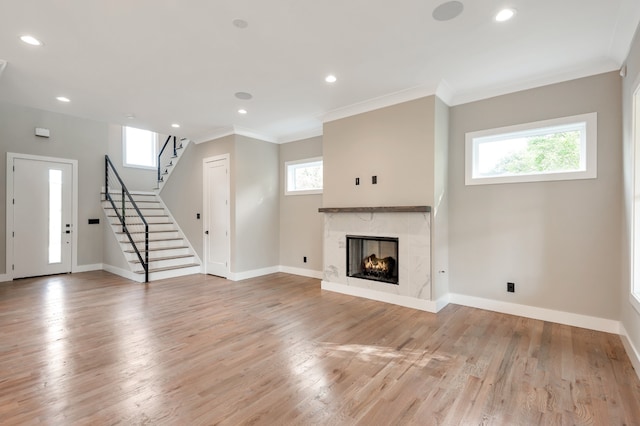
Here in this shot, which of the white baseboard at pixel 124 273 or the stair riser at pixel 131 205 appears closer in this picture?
the white baseboard at pixel 124 273

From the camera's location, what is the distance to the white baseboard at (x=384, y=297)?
156 inches

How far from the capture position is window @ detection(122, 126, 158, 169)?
822 cm

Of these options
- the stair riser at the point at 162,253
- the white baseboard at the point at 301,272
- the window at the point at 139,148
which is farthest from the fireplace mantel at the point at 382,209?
the window at the point at 139,148

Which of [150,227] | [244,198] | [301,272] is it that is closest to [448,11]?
[244,198]

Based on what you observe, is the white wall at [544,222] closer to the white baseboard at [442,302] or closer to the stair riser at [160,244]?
the white baseboard at [442,302]

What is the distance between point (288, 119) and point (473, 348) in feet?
14.4

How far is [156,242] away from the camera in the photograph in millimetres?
6742

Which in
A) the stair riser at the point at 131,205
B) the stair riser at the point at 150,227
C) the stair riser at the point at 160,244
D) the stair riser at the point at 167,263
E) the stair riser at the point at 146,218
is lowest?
the stair riser at the point at 167,263

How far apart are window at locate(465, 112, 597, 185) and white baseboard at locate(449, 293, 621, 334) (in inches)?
61.9

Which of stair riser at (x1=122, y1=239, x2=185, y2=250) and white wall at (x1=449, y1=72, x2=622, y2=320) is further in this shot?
stair riser at (x1=122, y1=239, x2=185, y2=250)

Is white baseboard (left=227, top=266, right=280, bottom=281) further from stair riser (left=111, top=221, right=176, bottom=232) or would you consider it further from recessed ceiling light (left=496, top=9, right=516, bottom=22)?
recessed ceiling light (left=496, top=9, right=516, bottom=22)

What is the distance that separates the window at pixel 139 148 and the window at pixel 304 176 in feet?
15.2

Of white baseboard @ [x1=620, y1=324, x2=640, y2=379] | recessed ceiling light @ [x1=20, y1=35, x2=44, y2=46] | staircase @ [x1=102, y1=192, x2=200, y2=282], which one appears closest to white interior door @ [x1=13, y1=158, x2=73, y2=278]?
staircase @ [x1=102, y1=192, x2=200, y2=282]

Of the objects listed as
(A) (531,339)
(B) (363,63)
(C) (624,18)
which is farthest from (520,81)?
(A) (531,339)
